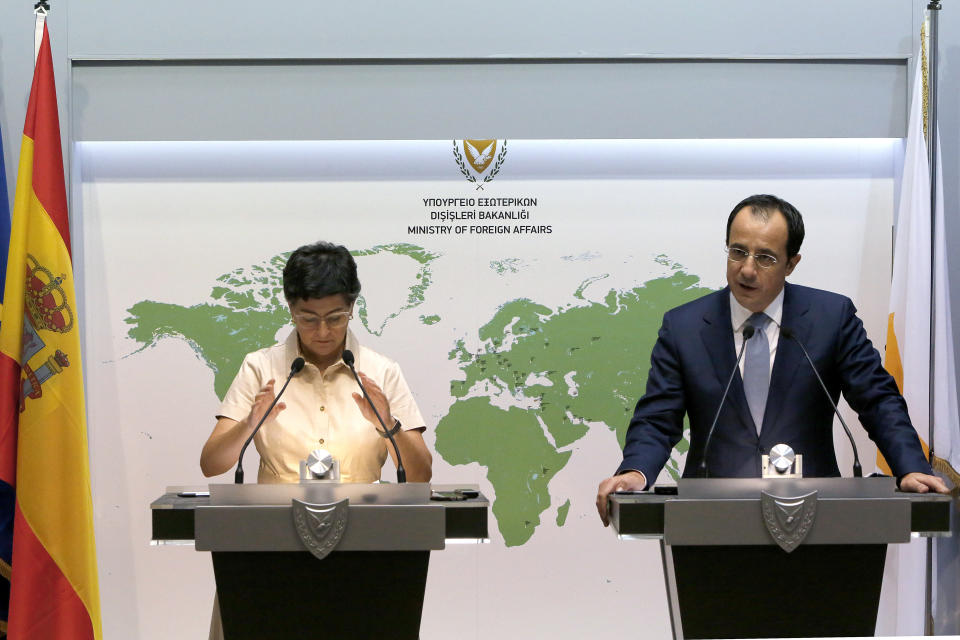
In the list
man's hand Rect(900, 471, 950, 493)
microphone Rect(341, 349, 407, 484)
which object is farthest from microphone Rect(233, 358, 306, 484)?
man's hand Rect(900, 471, 950, 493)

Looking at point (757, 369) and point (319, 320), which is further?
point (757, 369)

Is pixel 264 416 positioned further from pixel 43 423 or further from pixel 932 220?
pixel 932 220

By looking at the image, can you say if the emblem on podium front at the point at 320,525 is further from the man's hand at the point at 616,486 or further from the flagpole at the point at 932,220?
the flagpole at the point at 932,220

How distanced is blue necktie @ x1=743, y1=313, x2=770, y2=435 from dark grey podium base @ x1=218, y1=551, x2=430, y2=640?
120 centimetres

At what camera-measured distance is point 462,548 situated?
14.2 feet

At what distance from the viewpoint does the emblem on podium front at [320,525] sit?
2193 millimetres

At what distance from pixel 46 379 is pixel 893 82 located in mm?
3698

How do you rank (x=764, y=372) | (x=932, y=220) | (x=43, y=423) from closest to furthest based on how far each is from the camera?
(x=764, y=372) → (x=43, y=423) → (x=932, y=220)

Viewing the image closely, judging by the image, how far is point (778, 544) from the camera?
2.24 meters

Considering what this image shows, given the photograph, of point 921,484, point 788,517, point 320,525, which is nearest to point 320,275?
point 320,525

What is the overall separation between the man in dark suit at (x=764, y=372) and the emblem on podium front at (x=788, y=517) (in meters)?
0.59

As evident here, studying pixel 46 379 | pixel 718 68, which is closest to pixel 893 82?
pixel 718 68

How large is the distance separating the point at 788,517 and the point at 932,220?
2373 mm

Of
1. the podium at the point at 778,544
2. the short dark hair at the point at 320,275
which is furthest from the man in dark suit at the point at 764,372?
the short dark hair at the point at 320,275
